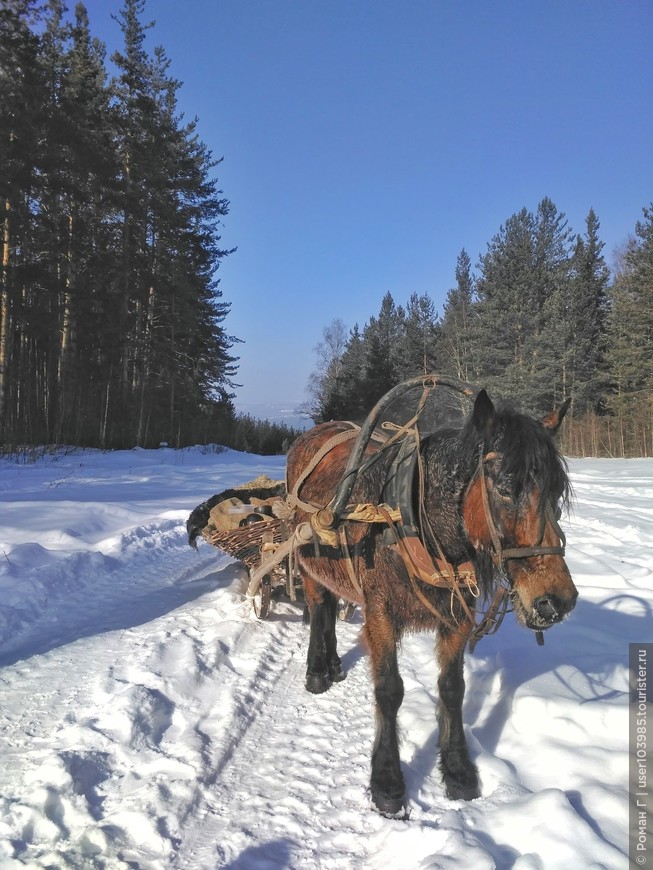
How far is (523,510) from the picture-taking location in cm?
186

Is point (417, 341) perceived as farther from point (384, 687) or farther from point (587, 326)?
point (384, 687)

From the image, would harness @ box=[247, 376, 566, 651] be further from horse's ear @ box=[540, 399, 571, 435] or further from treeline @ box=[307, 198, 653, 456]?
treeline @ box=[307, 198, 653, 456]

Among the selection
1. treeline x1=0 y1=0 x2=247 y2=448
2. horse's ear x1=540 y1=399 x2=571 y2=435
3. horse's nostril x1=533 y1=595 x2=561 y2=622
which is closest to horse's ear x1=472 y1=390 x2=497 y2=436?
horse's ear x1=540 y1=399 x2=571 y2=435

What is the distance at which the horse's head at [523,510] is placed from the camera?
1803 millimetres

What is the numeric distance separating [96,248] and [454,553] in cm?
2109

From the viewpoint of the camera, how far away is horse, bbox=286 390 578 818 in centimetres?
185

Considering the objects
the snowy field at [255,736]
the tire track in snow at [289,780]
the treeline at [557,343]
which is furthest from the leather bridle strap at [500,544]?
the treeline at [557,343]

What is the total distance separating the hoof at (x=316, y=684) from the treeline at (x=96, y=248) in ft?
41.2

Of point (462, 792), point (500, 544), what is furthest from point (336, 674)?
point (500, 544)

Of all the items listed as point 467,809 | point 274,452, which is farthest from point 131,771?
point 274,452

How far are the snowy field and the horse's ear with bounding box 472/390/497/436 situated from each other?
4.89 feet

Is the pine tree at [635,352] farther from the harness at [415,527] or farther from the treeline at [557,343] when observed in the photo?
the harness at [415,527]

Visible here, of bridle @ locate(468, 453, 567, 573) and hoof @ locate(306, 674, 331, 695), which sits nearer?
bridle @ locate(468, 453, 567, 573)

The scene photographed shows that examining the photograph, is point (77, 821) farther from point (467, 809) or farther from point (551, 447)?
point (551, 447)
